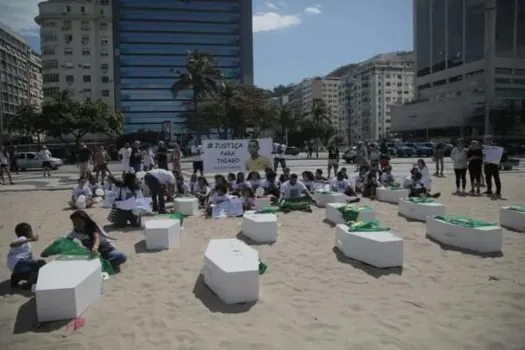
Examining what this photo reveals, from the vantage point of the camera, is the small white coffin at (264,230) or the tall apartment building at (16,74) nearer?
the small white coffin at (264,230)

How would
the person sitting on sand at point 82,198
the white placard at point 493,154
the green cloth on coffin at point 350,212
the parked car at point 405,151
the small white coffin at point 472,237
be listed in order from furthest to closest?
the parked car at point 405,151
the white placard at point 493,154
the person sitting on sand at point 82,198
the green cloth on coffin at point 350,212
the small white coffin at point 472,237

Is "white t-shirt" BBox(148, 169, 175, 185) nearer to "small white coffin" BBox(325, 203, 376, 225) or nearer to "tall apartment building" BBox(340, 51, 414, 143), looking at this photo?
"small white coffin" BBox(325, 203, 376, 225)

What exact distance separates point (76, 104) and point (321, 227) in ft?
154

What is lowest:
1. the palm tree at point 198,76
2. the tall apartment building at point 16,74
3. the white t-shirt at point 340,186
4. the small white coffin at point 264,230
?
the small white coffin at point 264,230

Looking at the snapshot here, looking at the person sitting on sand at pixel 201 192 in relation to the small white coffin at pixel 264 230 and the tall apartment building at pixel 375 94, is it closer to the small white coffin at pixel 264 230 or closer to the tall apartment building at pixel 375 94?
the small white coffin at pixel 264 230

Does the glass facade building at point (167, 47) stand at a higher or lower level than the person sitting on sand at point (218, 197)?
higher

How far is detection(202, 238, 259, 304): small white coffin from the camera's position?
5172 mm

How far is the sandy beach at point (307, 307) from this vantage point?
430cm

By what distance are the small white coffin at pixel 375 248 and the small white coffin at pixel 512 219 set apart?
354 cm

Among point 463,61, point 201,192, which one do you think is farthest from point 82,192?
A: point 463,61

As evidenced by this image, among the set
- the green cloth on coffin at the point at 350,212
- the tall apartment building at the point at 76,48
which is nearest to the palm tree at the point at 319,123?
the tall apartment building at the point at 76,48

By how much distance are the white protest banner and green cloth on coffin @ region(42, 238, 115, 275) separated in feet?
30.3

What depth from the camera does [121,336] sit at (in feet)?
14.5

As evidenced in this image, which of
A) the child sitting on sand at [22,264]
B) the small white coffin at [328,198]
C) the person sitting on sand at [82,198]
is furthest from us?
the person sitting on sand at [82,198]
